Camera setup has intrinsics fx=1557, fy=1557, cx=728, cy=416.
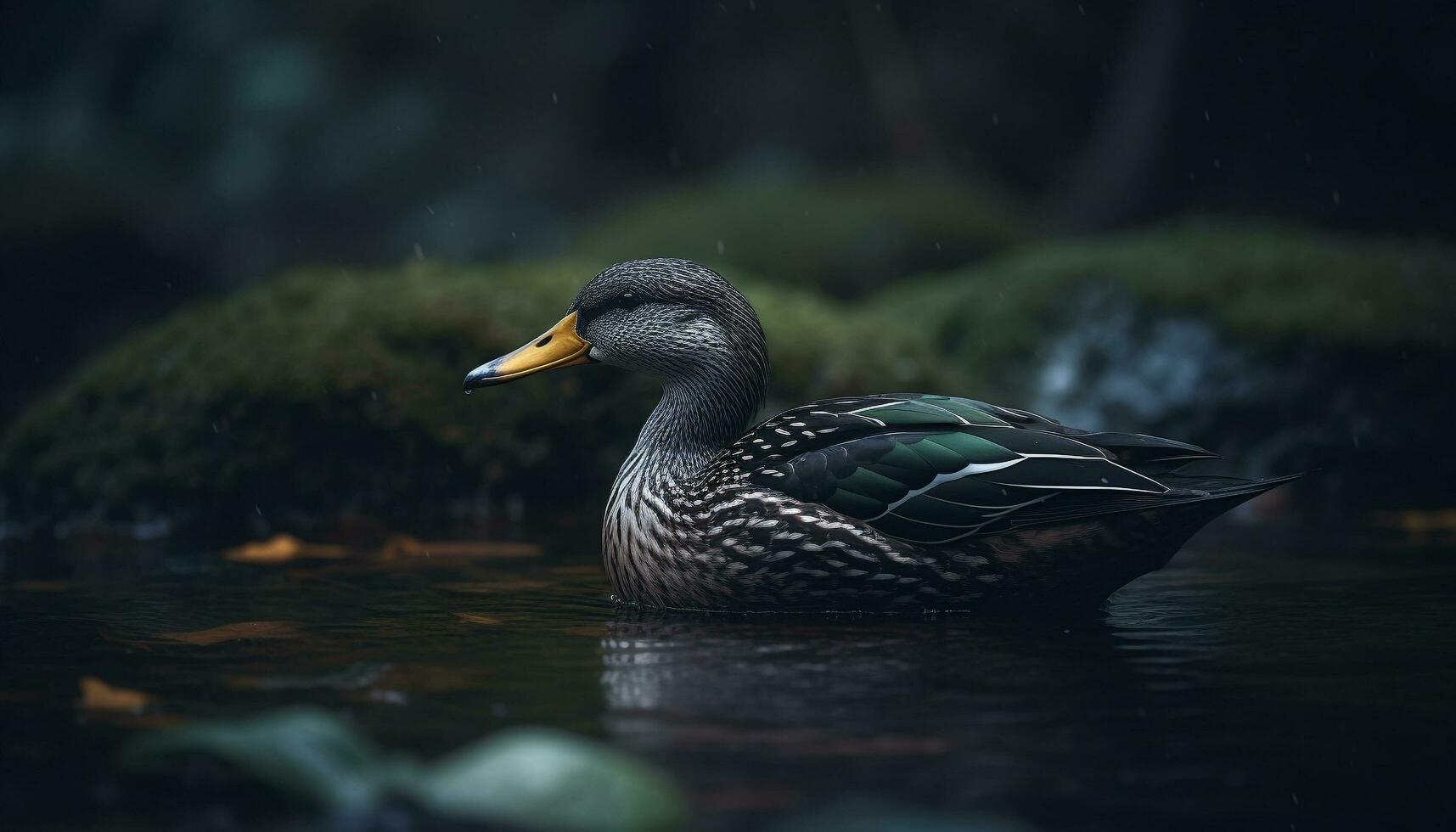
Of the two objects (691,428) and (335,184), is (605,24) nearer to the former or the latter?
(335,184)

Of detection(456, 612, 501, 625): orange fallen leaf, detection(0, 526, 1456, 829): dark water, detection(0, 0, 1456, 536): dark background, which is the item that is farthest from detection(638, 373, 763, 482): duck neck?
detection(0, 0, 1456, 536): dark background

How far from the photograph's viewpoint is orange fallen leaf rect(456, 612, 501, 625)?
18.3ft

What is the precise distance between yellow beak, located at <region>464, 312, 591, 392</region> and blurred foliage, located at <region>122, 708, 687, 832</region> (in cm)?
287

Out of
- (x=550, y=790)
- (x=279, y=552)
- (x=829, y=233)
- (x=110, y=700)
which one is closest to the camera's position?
(x=550, y=790)

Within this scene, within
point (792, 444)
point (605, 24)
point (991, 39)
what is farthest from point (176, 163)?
point (792, 444)

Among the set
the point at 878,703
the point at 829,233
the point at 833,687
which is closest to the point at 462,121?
the point at 829,233

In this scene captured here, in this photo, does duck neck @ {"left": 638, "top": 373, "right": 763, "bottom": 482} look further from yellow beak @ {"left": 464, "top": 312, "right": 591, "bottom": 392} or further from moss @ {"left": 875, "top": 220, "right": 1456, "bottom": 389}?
moss @ {"left": 875, "top": 220, "right": 1456, "bottom": 389}

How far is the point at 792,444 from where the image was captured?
18.7 feet

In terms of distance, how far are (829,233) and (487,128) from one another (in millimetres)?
5421

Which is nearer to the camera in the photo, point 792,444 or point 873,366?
point 792,444

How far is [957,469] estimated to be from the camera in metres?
5.44

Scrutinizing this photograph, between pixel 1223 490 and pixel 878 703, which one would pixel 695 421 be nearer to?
pixel 1223 490

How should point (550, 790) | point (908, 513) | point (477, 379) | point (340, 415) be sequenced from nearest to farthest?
point (550, 790), point (908, 513), point (477, 379), point (340, 415)

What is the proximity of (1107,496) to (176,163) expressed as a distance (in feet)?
49.4
